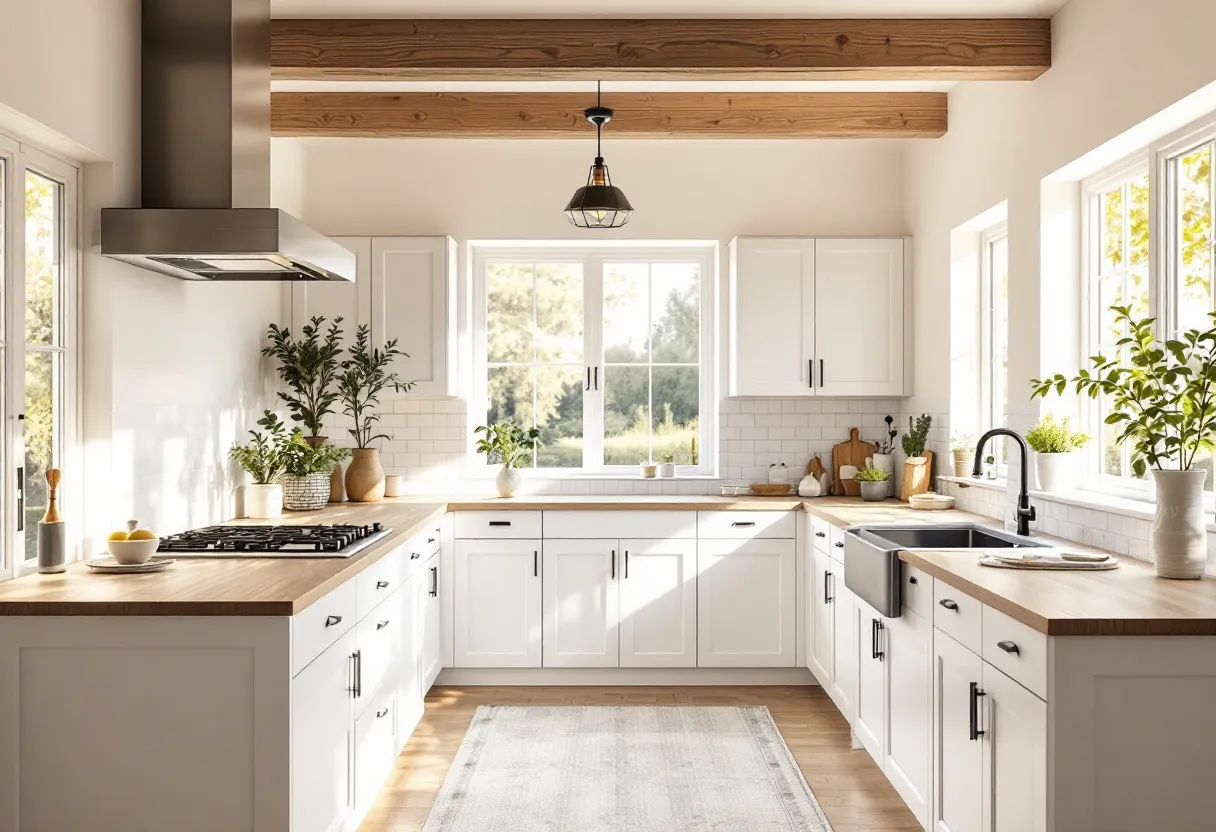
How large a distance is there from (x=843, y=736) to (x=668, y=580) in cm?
115

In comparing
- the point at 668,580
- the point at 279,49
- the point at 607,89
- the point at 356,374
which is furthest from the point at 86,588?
the point at 607,89

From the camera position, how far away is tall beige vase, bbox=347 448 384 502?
5.26 meters

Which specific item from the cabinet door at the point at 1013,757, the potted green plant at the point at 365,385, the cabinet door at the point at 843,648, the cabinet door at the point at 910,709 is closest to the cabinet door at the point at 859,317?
the cabinet door at the point at 843,648

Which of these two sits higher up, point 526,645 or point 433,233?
point 433,233

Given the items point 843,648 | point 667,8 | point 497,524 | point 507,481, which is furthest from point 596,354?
point 667,8

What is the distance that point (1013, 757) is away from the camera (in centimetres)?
249

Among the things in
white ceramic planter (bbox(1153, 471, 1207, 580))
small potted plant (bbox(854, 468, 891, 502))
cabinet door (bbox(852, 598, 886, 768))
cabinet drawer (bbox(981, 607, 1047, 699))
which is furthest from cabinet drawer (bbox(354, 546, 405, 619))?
small potted plant (bbox(854, 468, 891, 502))

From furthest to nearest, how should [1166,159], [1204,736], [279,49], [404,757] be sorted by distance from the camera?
[404,757] → [279,49] → [1166,159] → [1204,736]

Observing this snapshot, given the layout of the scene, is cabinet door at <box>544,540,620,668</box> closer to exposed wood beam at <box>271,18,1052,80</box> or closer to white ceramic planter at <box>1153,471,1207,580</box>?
exposed wood beam at <box>271,18,1052,80</box>

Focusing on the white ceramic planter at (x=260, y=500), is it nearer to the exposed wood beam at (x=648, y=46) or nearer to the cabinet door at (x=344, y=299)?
the cabinet door at (x=344, y=299)

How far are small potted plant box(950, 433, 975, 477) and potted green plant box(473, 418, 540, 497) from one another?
210cm

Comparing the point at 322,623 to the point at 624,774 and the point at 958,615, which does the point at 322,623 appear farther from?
the point at 958,615

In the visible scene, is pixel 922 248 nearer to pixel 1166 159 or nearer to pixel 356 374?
pixel 1166 159

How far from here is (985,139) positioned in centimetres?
452
